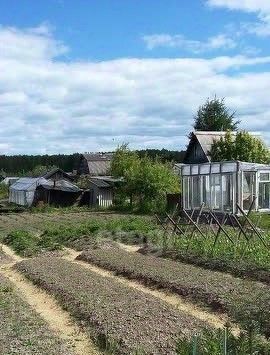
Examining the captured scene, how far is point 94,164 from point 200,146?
20787 mm

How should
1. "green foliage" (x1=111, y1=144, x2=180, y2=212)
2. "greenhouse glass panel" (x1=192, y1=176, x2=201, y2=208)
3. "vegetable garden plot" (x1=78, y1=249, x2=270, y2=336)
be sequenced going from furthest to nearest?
1. "green foliage" (x1=111, y1=144, x2=180, y2=212)
2. "greenhouse glass panel" (x1=192, y1=176, x2=201, y2=208)
3. "vegetable garden plot" (x1=78, y1=249, x2=270, y2=336)

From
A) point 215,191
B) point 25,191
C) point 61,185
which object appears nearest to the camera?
point 215,191

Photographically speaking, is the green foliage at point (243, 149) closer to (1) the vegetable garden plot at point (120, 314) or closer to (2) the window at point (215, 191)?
(2) the window at point (215, 191)

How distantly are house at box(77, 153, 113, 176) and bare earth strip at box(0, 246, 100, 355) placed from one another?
4516cm

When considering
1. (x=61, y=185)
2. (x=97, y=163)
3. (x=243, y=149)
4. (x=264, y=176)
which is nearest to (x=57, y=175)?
(x=61, y=185)

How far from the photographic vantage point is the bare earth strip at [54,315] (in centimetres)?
791

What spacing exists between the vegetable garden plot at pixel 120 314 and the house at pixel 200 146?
29.3 metres

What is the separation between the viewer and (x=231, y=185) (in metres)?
28.5

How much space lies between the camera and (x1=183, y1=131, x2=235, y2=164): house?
4166cm

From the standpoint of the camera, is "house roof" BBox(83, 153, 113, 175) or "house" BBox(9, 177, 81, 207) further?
"house roof" BBox(83, 153, 113, 175)

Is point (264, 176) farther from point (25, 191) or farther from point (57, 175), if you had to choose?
point (57, 175)

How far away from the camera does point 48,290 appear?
11.8m

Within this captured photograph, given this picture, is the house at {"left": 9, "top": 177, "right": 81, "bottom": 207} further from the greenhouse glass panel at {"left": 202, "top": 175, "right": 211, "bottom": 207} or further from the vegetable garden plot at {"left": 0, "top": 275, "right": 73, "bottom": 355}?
the vegetable garden plot at {"left": 0, "top": 275, "right": 73, "bottom": 355}

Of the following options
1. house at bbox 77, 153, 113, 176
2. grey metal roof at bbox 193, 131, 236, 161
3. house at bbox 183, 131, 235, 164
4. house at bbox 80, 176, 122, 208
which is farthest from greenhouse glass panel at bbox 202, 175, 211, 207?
house at bbox 77, 153, 113, 176
